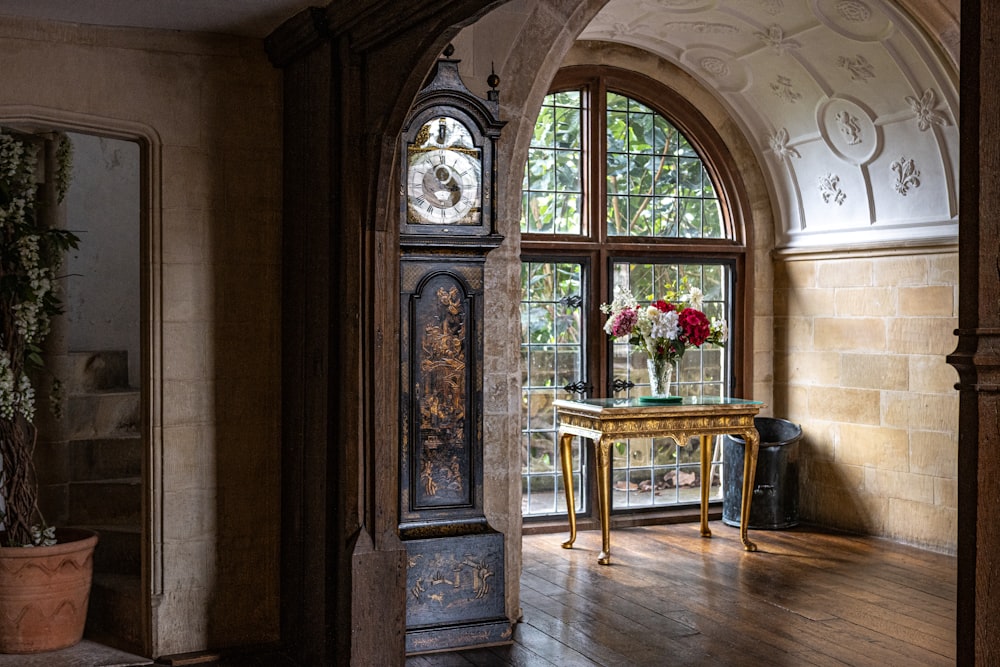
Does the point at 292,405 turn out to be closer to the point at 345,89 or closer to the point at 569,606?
the point at 345,89

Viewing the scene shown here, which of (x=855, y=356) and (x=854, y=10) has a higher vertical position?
(x=854, y=10)

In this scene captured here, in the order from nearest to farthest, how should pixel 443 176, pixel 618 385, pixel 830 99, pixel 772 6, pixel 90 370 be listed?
pixel 443 176, pixel 90 370, pixel 772 6, pixel 830 99, pixel 618 385

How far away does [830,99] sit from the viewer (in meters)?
7.26

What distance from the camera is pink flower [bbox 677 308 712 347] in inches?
275

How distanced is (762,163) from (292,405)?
14.8ft

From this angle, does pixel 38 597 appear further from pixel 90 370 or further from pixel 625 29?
pixel 625 29

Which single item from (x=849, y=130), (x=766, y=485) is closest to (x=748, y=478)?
(x=766, y=485)

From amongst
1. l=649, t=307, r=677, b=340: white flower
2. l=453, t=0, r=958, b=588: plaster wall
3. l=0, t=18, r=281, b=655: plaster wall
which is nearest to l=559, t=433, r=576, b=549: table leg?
→ l=649, t=307, r=677, b=340: white flower

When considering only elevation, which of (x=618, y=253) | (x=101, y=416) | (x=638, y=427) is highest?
(x=618, y=253)

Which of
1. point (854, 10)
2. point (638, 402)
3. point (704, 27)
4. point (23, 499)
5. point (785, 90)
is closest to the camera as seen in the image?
point (23, 499)

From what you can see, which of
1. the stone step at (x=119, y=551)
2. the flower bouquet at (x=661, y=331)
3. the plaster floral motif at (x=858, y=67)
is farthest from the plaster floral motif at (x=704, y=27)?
the stone step at (x=119, y=551)

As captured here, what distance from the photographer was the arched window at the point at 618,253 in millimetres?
7594

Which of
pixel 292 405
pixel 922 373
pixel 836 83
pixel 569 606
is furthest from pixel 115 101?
pixel 922 373

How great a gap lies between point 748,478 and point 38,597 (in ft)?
14.0
